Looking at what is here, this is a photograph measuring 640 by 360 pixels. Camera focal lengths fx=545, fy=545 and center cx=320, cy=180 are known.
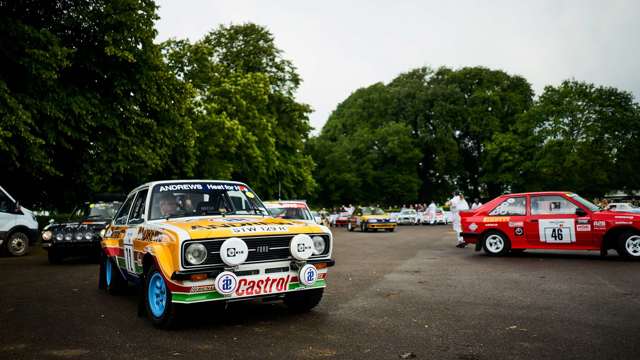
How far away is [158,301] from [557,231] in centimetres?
1071

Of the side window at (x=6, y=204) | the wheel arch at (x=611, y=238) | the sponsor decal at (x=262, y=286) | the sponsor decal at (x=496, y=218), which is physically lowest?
the sponsor decal at (x=262, y=286)

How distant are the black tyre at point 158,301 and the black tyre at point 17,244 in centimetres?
1268

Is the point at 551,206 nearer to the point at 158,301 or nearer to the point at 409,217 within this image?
the point at 158,301

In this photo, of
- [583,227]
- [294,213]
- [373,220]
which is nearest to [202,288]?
[294,213]

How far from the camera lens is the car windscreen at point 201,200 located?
24.8 feet

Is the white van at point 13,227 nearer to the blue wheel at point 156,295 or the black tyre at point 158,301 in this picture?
the black tyre at point 158,301

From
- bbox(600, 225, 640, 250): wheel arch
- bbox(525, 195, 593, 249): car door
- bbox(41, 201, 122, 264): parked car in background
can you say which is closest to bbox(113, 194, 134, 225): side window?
bbox(41, 201, 122, 264): parked car in background

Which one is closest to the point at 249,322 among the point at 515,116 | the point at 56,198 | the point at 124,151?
the point at 124,151

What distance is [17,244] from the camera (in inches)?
682

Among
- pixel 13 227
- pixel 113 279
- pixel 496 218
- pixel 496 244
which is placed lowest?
pixel 113 279

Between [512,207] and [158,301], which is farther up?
[512,207]

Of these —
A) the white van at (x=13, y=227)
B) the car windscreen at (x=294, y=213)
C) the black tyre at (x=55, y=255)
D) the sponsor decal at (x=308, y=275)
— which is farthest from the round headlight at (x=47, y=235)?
the sponsor decal at (x=308, y=275)

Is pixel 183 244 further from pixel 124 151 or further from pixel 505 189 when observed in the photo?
pixel 505 189

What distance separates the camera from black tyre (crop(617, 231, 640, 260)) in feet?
42.5
